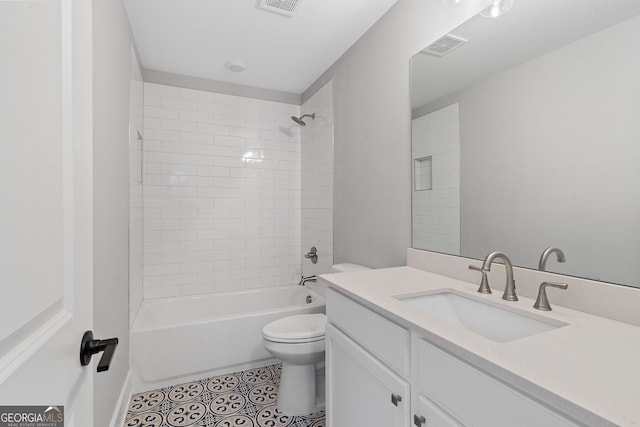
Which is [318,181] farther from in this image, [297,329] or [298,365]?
[298,365]

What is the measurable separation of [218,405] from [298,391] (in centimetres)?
53

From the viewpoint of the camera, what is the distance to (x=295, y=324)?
2.09m

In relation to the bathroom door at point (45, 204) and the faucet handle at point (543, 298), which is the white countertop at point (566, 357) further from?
the bathroom door at point (45, 204)

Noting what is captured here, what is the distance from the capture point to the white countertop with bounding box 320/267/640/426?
0.52 meters

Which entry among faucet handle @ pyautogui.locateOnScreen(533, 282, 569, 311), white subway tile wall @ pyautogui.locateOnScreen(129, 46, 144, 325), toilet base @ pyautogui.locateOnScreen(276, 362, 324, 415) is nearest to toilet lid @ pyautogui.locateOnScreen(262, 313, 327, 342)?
toilet base @ pyautogui.locateOnScreen(276, 362, 324, 415)

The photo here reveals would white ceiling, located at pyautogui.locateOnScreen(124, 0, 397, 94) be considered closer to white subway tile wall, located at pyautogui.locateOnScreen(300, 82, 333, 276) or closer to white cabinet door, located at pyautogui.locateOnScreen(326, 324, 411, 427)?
white subway tile wall, located at pyautogui.locateOnScreen(300, 82, 333, 276)

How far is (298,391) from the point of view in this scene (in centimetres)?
184

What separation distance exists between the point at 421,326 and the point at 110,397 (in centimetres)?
160

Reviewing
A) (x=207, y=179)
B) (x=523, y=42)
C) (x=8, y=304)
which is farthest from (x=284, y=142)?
(x=8, y=304)

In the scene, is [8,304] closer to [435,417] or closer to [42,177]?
[42,177]

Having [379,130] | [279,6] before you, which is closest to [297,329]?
[379,130]

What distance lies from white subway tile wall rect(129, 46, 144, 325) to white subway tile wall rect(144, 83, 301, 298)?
0.16 m

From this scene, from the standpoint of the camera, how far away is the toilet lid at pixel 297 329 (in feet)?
5.90

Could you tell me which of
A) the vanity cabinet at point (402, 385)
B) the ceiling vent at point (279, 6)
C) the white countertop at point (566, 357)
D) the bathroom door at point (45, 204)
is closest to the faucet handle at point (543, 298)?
the white countertop at point (566, 357)
